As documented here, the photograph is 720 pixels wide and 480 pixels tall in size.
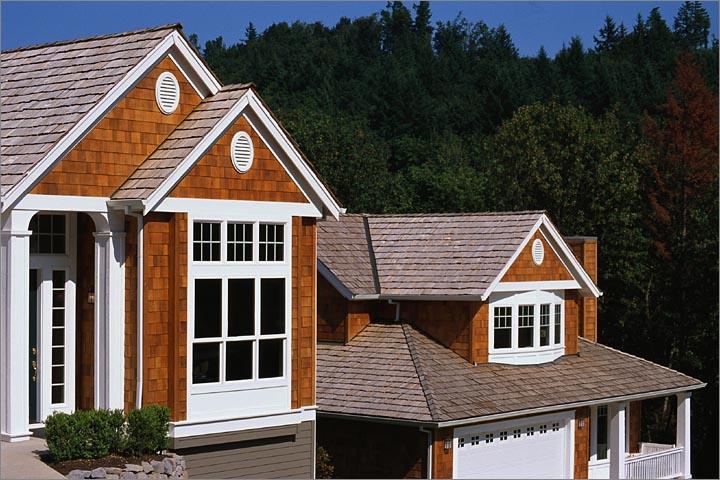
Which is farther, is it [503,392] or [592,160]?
[592,160]

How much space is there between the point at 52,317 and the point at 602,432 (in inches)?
690

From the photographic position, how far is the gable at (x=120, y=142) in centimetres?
1758

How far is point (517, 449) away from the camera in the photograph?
2606 centimetres

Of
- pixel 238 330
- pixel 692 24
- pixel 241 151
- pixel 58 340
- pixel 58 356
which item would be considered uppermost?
pixel 692 24

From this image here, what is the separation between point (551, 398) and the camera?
2583 cm

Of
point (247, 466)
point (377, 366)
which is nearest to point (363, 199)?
point (377, 366)

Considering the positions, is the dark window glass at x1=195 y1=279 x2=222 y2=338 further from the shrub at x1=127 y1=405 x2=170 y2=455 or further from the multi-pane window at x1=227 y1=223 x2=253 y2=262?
the shrub at x1=127 y1=405 x2=170 y2=455

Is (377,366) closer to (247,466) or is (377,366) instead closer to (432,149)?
(247,466)

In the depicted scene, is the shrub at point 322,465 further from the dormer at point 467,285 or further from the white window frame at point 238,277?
the white window frame at point 238,277

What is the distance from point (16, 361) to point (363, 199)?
39434 mm

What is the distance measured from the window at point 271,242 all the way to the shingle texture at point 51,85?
3386mm

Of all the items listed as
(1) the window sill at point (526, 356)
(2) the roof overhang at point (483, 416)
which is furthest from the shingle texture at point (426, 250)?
(2) the roof overhang at point (483, 416)

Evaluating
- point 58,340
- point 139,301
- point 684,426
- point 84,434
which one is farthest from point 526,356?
point 84,434

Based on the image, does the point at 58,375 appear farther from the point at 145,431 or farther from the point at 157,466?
the point at 157,466
